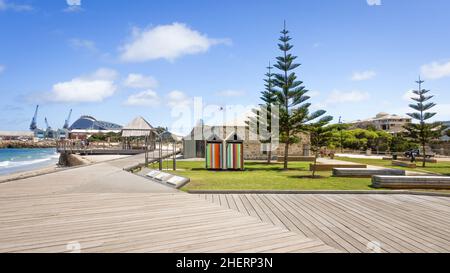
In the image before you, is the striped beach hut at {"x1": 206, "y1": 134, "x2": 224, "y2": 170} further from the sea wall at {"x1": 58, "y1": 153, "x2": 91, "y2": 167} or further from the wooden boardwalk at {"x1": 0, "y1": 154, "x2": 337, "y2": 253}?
the sea wall at {"x1": 58, "y1": 153, "x2": 91, "y2": 167}

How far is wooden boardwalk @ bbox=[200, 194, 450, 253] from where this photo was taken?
13.8 ft

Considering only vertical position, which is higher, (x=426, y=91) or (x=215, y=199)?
(x=426, y=91)

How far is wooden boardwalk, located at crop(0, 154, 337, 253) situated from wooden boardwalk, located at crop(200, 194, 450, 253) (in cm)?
48

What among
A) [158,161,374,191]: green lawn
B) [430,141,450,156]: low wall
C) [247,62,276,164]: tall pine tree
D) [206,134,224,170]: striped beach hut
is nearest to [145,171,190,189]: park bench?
[158,161,374,191]: green lawn

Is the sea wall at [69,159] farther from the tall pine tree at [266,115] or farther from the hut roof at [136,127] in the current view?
the tall pine tree at [266,115]

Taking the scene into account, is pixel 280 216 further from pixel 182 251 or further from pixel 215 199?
pixel 182 251

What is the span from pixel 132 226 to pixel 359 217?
4.30m

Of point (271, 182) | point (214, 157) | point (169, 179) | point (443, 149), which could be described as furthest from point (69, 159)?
point (443, 149)

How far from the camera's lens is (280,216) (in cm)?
561

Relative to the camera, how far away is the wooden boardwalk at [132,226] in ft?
12.6

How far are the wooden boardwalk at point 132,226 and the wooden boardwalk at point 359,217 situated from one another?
48 centimetres

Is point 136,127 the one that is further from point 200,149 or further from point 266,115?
point 266,115

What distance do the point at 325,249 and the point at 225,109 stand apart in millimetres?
30904
